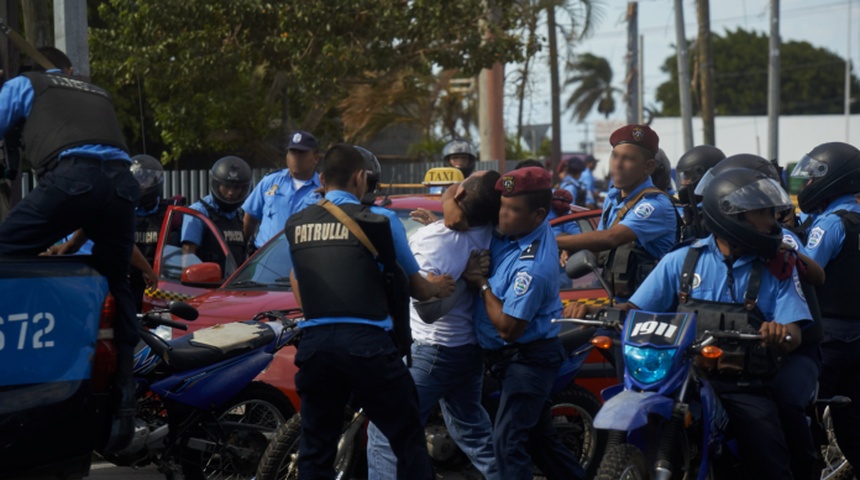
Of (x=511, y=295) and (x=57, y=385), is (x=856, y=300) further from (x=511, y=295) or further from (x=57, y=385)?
(x=57, y=385)

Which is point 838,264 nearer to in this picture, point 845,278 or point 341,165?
point 845,278

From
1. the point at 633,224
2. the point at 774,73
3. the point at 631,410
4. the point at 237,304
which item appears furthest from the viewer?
the point at 774,73

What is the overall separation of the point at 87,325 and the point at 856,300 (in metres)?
3.91

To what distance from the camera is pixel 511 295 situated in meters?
5.39

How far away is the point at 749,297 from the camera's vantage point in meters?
5.08

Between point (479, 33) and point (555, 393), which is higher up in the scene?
point (479, 33)

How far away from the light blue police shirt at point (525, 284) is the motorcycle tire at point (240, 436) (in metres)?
1.39

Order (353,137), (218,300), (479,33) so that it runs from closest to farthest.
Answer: (218,300) < (479,33) < (353,137)

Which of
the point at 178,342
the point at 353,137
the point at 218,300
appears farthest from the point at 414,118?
the point at 178,342

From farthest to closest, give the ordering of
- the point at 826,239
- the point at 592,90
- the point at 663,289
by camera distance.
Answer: the point at 592,90, the point at 826,239, the point at 663,289

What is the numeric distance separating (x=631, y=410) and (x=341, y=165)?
5.57 ft

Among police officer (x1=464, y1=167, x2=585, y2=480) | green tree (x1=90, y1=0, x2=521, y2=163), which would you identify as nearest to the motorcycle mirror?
police officer (x1=464, y1=167, x2=585, y2=480)

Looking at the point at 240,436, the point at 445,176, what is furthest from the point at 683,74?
the point at 240,436

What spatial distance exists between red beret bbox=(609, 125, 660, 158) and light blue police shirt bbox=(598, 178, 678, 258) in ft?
0.83
